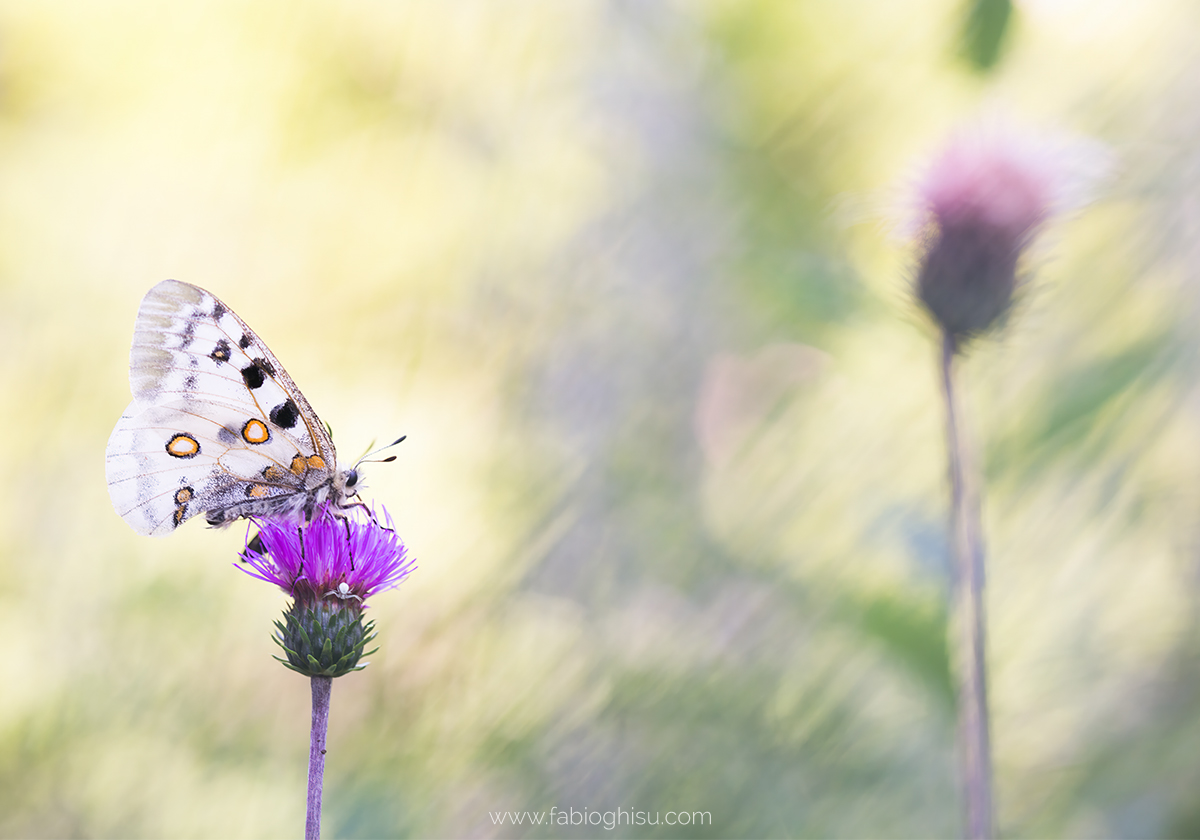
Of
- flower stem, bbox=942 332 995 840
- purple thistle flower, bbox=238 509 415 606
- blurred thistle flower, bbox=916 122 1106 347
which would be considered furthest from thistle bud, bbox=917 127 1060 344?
purple thistle flower, bbox=238 509 415 606

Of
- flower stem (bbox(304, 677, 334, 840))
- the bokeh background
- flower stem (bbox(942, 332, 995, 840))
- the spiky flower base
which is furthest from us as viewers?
the bokeh background

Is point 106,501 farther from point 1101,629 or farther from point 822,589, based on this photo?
point 1101,629

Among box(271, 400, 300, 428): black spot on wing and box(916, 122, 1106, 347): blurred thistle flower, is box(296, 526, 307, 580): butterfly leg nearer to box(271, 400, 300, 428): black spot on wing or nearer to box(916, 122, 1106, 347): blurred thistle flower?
box(271, 400, 300, 428): black spot on wing

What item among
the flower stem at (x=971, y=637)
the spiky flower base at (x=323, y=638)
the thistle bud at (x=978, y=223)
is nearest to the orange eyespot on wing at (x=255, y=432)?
the spiky flower base at (x=323, y=638)

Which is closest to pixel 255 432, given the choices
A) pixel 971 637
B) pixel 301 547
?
pixel 301 547

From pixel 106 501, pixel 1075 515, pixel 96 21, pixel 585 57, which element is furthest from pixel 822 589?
pixel 96 21
